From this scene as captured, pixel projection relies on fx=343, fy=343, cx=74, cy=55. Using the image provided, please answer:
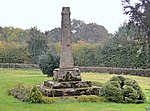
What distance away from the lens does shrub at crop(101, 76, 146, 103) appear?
16.1m

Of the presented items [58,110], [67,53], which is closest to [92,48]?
[67,53]

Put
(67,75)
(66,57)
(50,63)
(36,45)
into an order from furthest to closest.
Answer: (36,45) < (50,63) < (66,57) < (67,75)

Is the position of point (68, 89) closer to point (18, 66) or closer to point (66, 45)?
point (66, 45)

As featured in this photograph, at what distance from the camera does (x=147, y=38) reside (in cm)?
4256

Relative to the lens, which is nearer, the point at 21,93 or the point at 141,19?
the point at 21,93

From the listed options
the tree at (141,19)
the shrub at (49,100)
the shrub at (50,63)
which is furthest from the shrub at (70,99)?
the tree at (141,19)

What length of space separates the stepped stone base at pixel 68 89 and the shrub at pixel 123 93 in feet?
3.43

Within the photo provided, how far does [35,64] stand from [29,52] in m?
3.36

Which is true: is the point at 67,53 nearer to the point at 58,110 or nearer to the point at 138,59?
the point at 58,110

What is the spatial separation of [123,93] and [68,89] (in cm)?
275

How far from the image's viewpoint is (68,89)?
17141 millimetres

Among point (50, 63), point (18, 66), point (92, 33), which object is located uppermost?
point (92, 33)

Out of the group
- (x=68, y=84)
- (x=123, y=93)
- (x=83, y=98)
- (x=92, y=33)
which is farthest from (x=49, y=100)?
(x=92, y=33)

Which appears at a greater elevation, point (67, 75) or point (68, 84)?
point (67, 75)
